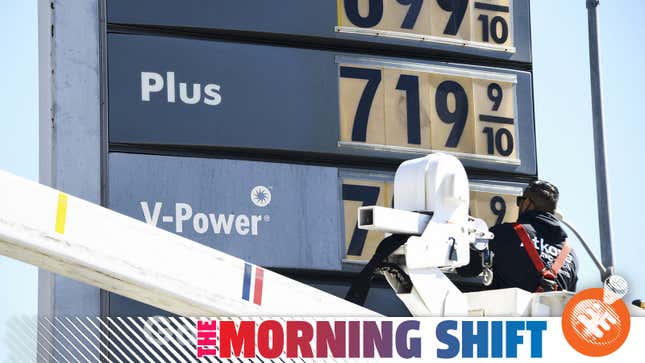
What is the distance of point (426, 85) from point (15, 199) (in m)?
3.66

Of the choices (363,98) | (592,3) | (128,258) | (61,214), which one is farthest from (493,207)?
(61,214)

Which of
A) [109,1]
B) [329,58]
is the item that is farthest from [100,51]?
[329,58]

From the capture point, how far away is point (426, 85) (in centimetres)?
766

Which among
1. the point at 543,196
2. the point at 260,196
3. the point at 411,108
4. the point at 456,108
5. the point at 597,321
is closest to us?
the point at 597,321

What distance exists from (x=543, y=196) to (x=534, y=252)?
0.40 m

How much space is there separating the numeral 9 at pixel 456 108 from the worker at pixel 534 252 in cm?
83

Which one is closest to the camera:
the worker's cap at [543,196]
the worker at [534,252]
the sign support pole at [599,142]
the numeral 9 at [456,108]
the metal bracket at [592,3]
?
the worker at [534,252]

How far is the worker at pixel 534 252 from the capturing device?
6.66 m

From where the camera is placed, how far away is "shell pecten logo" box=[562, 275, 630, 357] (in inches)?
220

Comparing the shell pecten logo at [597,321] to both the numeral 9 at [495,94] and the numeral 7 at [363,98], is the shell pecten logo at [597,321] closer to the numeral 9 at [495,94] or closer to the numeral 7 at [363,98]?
the numeral 7 at [363,98]

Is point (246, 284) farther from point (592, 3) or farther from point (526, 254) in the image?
point (592, 3)

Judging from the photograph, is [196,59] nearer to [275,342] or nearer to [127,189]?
[127,189]

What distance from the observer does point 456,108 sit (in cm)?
774

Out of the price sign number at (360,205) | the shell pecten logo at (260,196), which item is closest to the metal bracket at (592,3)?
the price sign number at (360,205)
